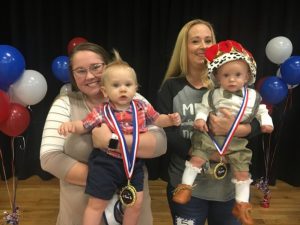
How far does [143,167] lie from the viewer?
167cm

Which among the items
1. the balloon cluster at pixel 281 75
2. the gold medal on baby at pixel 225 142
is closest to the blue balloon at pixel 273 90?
the balloon cluster at pixel 281 75

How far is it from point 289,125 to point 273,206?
1.08 meters

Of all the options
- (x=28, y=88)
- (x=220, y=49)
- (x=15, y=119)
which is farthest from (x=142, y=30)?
(x=220, y=49)

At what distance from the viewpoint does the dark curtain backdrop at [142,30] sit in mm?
4090

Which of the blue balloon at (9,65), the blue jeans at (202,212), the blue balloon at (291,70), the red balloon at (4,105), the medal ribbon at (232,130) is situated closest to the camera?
the medal ribbon at (232,130)

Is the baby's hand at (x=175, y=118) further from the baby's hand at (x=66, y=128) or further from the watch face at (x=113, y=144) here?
the baby's hand at (x=66, y=128)

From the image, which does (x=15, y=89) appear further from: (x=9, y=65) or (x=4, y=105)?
(x=9, y=65)

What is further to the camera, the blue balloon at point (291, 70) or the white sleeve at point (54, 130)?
the blue balloon at point (291, 70)

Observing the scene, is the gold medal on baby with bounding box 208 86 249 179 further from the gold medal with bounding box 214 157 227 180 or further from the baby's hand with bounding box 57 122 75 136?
the baby's hand with bounding box 57 122 75 136

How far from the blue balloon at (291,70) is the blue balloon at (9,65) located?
2.39m

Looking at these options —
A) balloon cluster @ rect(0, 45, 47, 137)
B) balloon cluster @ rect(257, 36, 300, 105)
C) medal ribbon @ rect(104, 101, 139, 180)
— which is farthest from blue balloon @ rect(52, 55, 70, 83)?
medal ribbon @ rect(104, 101, 139, 180)

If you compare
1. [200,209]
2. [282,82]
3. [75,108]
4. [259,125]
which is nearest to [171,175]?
[200,209]

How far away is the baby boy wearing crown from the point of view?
176 centimetres

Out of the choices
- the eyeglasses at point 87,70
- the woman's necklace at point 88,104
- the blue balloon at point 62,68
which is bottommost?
the blue balloon at point 62,68
